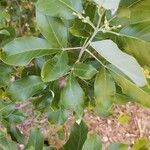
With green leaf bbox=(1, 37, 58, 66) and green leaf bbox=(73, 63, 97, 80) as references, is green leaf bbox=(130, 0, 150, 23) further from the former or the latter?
green leaf bbox=(1, 37, 58, 66)

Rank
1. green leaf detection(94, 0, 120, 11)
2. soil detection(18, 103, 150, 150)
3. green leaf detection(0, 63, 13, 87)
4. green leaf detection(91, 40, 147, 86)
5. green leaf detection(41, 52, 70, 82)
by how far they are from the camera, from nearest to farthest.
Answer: green leaf detection(91, 40, 147, 86)
green leaf detection(94, 0, 120, 11)
green leaf detection(41, 52, 70, 82)
green leaf detection(0, 63, 13, 87)
soil detection(18, 103, 150, 150)

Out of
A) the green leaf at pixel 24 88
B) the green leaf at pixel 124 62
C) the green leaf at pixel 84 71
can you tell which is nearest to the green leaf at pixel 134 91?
the green leaf at pixel 84 71

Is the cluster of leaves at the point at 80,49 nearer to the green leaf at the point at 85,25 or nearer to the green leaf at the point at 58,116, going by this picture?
the green leaf at the point at 85,25

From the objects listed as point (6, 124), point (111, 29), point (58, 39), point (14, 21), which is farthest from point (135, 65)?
point (14, 21)

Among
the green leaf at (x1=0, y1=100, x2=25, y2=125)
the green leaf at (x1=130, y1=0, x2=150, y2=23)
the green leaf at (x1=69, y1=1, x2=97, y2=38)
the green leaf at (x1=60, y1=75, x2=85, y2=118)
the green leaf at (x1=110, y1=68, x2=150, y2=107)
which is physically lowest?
the green leaf at (x1=0, y1=100, x2=25, y2=125)

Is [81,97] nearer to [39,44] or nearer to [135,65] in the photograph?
[39,44]

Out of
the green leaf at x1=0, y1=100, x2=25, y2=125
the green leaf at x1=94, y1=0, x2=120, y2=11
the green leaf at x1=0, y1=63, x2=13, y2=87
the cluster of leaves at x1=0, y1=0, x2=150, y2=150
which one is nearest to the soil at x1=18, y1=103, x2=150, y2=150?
the green leaf at x1=0, y1=100, x2=25, y2=125

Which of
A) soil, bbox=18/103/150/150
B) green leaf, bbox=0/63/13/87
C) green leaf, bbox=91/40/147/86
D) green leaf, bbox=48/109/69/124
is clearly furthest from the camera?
soil, bbox=18/103/150/150

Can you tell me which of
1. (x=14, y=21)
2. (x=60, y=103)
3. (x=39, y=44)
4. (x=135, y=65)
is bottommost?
(x=14, y=21)
